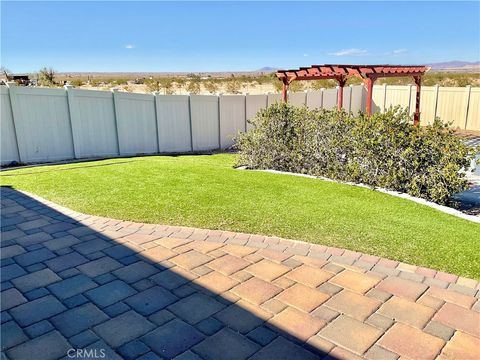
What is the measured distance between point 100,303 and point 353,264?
2.28 m

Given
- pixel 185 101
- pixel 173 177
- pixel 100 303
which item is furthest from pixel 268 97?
pixel 100 303

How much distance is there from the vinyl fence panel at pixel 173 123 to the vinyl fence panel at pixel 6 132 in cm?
426

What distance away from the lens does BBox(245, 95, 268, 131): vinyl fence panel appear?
14.7 meters

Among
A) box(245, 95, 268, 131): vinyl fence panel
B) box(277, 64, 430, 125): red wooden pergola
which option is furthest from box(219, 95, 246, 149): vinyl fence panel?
box(277, 64, 430, 125): red wooden pergola

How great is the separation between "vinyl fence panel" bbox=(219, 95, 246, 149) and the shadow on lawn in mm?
10449

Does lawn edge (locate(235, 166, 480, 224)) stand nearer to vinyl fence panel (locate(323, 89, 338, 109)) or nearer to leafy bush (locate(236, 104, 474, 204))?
leafy bush (locate(236, 104, 474, 204))

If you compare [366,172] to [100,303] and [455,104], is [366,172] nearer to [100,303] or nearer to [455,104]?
[100,303]

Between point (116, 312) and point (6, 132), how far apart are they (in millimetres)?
8338

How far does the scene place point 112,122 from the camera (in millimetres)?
11133

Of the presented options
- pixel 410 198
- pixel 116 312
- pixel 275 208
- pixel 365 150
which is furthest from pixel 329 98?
pixel 116 312

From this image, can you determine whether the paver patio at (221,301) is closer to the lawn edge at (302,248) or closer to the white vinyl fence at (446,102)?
the lawn edge at (302,248)

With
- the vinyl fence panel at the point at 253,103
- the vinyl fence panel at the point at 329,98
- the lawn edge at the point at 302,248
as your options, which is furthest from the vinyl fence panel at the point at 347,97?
the lawn edge at the point at 302,248

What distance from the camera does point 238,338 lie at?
2473 millimetres

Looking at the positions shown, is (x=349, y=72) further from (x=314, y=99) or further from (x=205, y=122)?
(x=205, y=122)
